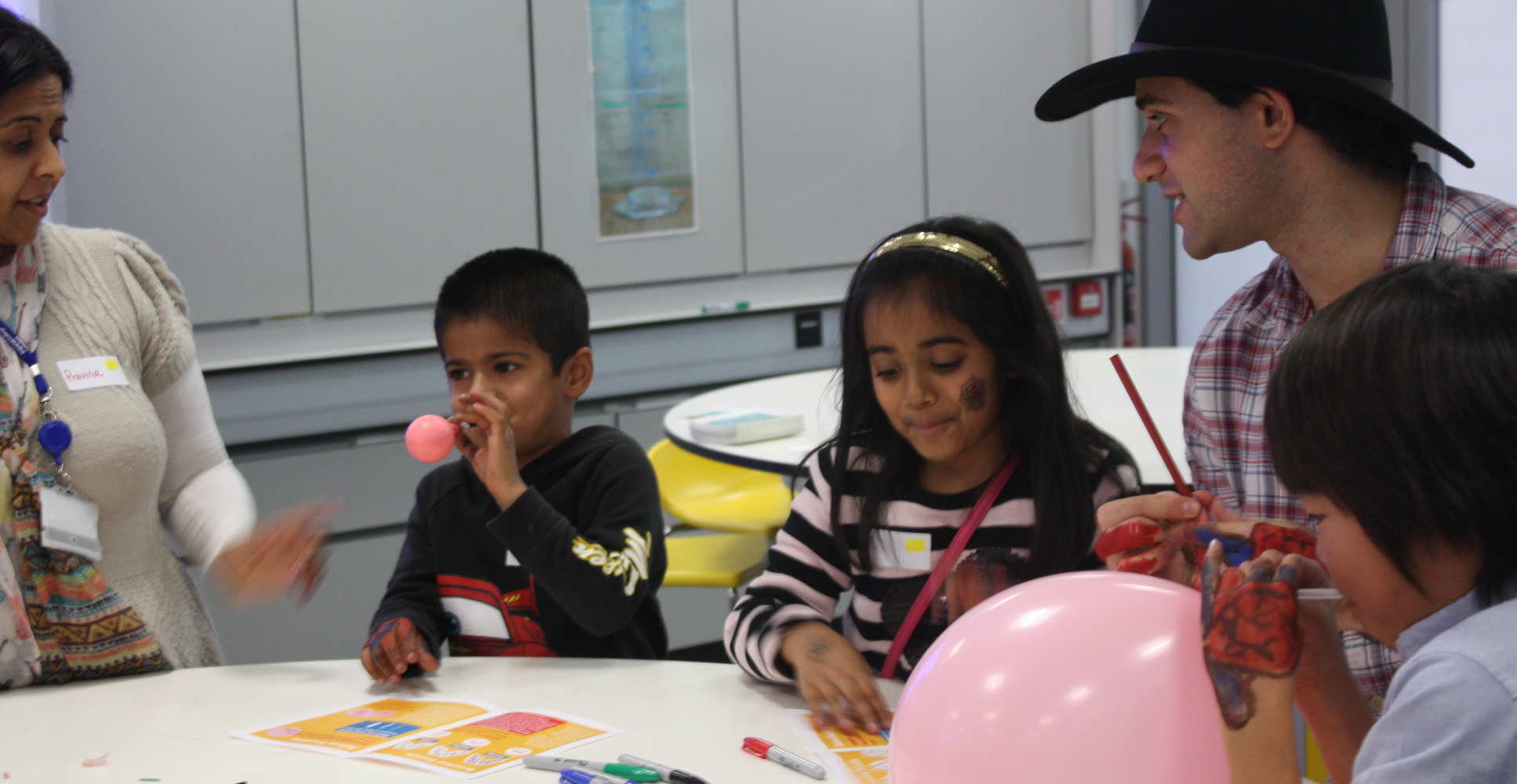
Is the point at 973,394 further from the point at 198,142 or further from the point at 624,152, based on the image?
the point at 624,152

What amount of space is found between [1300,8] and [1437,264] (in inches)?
25.8

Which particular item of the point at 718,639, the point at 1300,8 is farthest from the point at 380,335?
the point at 1300,8

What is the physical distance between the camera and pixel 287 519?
6.23 ft

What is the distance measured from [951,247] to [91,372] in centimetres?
119

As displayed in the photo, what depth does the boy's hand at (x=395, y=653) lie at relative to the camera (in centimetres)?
169

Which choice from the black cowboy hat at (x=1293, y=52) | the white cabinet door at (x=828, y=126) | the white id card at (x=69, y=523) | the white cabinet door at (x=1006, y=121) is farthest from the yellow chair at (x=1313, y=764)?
the white cabinet door at (x=1006, y=121)

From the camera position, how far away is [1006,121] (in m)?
5.04

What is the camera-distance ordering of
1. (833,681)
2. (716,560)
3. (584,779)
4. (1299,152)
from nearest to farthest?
1. (584,779)
2. (833,681)
3. (1299,152)
4. (716,560)

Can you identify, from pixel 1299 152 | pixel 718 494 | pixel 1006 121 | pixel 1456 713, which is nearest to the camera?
pixel 1456 713

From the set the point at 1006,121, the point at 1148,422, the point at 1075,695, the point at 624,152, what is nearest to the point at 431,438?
the point at 1148,422

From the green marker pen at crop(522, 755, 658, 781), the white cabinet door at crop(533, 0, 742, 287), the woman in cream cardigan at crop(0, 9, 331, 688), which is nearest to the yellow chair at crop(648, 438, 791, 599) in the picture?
the white cabinet door at crop(533, 0, 742, 287)

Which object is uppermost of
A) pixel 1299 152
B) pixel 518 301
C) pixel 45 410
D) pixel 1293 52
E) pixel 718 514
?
pixel 1293 52

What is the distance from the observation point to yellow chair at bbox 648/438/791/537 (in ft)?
10.4

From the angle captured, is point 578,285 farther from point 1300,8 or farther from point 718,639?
point 718,639
